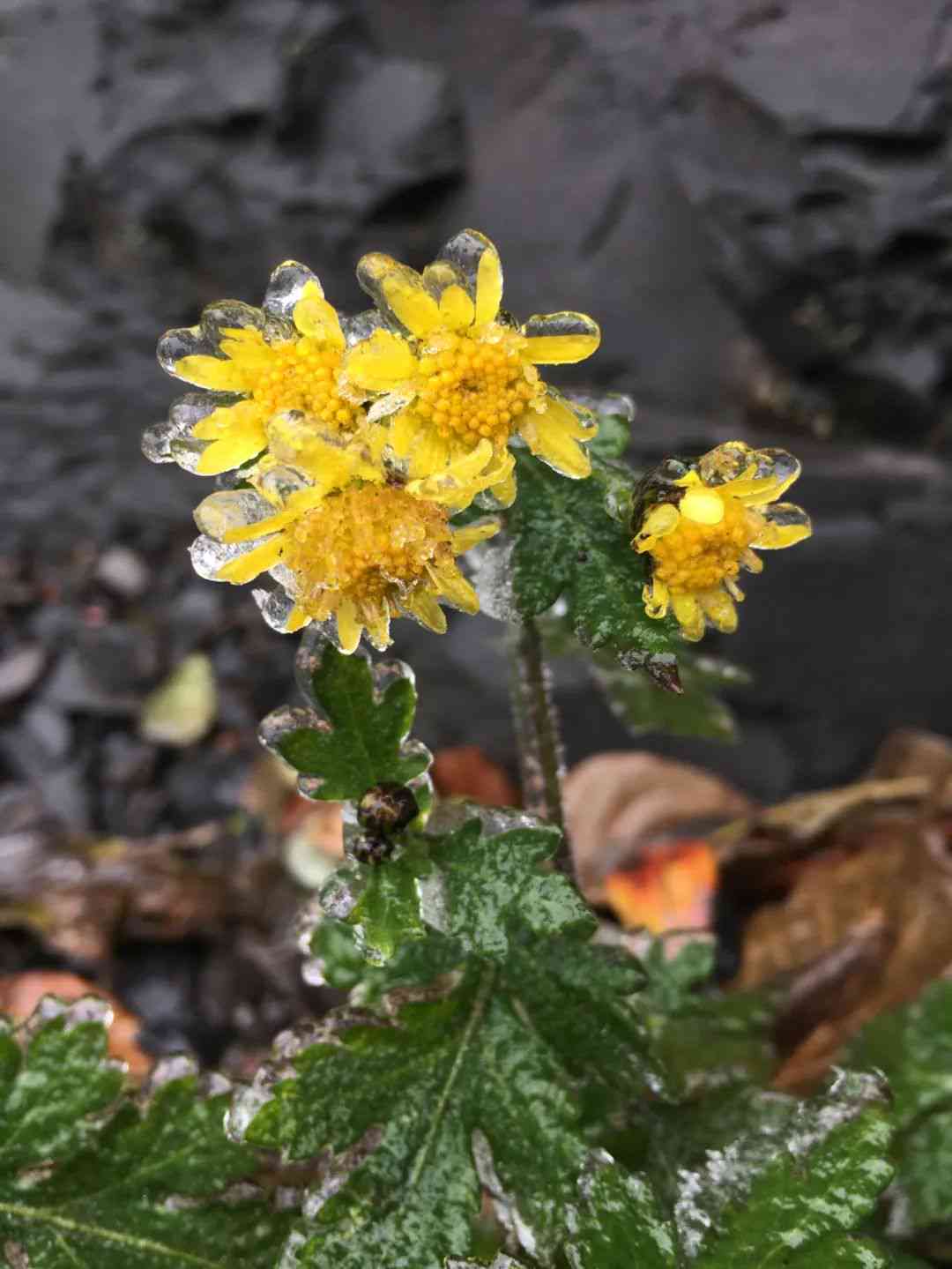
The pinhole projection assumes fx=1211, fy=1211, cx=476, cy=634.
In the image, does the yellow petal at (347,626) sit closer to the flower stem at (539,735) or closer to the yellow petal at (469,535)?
the yellow petal at (469,535)

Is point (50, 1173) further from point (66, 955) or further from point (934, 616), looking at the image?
point (934, 616)

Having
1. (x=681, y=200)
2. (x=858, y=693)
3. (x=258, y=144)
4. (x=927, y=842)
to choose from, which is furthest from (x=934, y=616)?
(x=258, y=144)

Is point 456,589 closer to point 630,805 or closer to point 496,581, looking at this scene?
point 496,581

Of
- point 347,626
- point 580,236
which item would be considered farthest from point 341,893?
point 580,236

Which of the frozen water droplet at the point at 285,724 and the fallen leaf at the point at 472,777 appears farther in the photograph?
the fallen leaf at the point at 472,777

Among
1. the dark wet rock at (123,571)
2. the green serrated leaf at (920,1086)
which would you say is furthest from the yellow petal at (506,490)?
the dark wet rock at (123,571)

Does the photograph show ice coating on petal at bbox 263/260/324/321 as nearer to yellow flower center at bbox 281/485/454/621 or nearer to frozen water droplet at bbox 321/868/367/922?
yellow flower center at bbox 281/485/454/621
